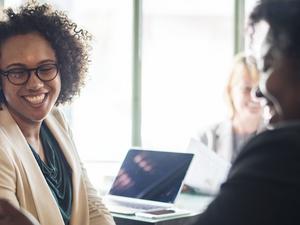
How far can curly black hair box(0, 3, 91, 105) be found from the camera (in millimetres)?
1950

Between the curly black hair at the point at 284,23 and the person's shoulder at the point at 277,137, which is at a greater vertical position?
the curly black hair at the point at 284,23

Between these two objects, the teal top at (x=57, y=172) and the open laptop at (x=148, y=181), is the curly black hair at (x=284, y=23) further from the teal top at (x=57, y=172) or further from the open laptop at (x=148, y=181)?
the open laptop at (x=148, y=181)

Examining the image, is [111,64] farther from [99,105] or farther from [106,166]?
[106,166]

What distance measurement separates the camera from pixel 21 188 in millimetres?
1683

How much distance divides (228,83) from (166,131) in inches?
47.4

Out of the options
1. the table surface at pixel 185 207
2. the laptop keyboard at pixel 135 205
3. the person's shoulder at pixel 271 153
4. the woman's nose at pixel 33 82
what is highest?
the woman's nose at pixel 33 82

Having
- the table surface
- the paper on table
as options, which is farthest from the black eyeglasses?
the paper on table

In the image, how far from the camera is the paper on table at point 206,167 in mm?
2688

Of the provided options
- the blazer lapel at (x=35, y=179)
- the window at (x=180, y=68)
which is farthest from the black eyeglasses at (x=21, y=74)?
the window at (x=180, y=68)

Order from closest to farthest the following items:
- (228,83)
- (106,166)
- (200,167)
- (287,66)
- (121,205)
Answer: (287,66)
(121,205)
(200,167)
(228,83)
(106,166)

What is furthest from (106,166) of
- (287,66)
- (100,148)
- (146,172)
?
(287,66)

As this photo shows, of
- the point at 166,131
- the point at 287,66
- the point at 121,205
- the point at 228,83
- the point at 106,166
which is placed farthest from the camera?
the point at 166,131

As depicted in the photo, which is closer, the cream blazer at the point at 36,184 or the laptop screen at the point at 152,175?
the cream blazer at the point at 36,184

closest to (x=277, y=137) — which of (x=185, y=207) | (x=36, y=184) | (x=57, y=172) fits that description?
(x=36, y=184)
